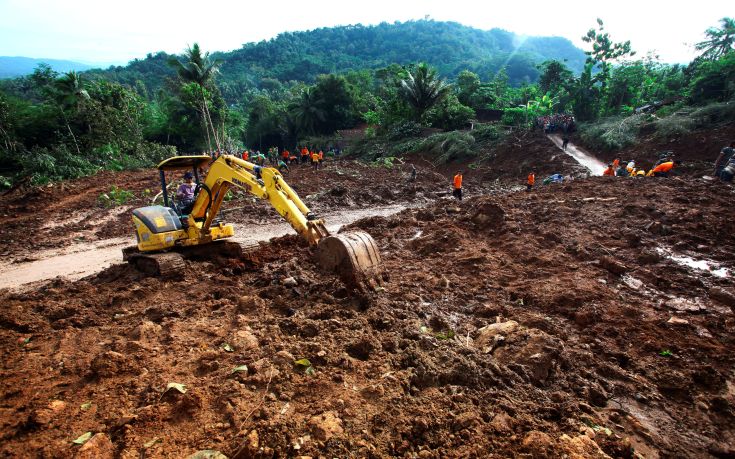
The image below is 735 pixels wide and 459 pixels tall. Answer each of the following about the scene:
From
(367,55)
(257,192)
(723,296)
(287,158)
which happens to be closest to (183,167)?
(257,192)

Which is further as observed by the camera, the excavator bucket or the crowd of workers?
the crowd of workers

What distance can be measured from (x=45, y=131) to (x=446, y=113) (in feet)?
97.0

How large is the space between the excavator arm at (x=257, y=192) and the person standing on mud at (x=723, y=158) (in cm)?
1462

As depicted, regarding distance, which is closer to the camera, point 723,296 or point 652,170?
point 723,296

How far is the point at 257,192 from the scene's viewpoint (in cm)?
597

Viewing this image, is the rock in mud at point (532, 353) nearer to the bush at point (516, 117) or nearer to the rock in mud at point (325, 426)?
the rock in mud at point (325, 426)

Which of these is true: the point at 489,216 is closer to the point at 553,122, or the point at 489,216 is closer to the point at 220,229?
the point at 220,229

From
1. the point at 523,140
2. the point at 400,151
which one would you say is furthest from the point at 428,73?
the point at 523,140

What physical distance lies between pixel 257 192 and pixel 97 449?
12.6 feet

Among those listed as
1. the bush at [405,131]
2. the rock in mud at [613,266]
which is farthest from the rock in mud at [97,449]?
the bush at [405,131]

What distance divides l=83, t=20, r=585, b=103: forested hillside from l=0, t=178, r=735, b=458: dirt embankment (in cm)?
8436

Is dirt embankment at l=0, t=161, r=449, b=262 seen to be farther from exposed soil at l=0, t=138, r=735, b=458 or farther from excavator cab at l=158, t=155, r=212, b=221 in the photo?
excavator cab at l=158, t=155, r=212, b=221

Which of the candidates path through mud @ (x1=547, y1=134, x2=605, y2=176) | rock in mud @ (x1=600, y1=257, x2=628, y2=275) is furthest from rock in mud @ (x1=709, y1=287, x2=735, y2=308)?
path through mud @ (x1=547, y1=134, x2=605, y2=176)

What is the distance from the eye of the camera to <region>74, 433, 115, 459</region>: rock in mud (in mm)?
2762
